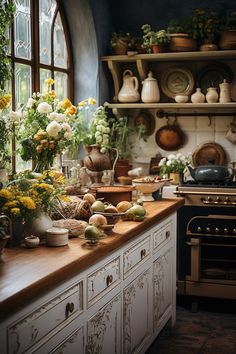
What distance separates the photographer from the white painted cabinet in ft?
7.18

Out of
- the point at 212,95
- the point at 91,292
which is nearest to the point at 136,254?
the point at 91,292

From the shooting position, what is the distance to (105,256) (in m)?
2.82

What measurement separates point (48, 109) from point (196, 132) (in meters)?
2.05

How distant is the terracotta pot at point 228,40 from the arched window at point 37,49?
1.30 metres

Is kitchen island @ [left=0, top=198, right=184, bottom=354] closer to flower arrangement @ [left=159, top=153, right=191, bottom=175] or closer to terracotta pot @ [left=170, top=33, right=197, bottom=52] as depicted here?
flower arrangement @ [left=159, top=153, right=191, bottom=175]

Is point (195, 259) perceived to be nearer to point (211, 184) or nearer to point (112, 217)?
point (211, 184)

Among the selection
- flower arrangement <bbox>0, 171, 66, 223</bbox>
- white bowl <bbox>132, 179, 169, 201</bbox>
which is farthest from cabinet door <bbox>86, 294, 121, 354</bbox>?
white bowl <bbox>132, 179, 169, 201</bbox>

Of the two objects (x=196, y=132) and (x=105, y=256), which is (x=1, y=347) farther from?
(x=196, y=132)

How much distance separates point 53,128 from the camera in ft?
11.7

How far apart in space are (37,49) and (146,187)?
4.33ft

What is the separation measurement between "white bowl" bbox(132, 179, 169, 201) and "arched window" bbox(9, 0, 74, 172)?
0.85 metres

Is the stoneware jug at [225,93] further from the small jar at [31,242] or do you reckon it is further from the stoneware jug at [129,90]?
the small jar at [31,242]

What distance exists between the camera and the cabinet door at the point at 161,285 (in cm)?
383

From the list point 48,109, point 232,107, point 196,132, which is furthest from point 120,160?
point 48,109
